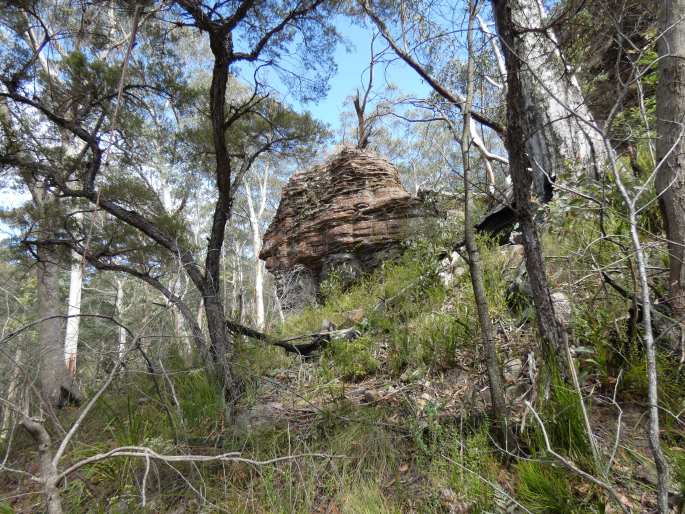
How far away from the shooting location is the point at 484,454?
5.46ft

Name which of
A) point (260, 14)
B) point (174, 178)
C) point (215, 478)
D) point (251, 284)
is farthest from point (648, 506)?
point (251, 284)

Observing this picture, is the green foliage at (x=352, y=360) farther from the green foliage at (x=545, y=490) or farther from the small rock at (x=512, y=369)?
the green foliage at (x=545, y=490)

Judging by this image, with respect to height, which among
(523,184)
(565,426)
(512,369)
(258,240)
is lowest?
(565,426)

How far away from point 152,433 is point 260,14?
126 inches

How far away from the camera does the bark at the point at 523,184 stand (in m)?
1.71

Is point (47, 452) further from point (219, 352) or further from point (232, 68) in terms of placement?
point (232, 68)

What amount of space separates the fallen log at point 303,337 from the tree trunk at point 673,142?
91.4 inches

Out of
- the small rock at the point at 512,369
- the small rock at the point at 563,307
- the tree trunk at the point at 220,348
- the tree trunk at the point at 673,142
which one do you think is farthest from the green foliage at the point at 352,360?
the tree trunk at the point at 673,142

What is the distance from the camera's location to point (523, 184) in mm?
1757

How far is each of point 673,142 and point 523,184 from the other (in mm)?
770

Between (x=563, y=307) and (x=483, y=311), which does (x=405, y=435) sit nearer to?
(x=483, y=311)

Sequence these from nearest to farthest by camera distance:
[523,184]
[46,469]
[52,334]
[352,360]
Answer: [46,469], [523,184], [352,360], [52,334]

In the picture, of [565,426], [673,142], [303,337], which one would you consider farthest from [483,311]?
[303,337]

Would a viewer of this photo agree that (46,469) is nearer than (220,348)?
Yes
